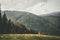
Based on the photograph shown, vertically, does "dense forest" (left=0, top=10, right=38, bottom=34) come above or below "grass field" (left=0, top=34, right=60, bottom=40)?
above

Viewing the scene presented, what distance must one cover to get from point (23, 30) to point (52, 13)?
739mm

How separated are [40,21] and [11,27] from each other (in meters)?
0.66

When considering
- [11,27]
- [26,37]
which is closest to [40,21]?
[26,37]

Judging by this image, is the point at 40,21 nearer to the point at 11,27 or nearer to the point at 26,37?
the point at 26,37

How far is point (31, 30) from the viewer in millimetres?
4168

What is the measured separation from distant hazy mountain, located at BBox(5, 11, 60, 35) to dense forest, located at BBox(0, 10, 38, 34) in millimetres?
91

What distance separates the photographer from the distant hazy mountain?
417cm

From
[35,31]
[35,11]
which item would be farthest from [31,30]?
[35,11]

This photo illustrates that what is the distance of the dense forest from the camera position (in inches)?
165

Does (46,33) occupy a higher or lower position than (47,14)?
lower

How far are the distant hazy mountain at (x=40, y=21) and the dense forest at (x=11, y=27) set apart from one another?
9 centimetres

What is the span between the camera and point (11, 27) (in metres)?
4.21

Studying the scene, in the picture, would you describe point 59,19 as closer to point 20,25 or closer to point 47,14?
point 47,14

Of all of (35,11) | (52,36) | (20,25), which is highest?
(35,11)
